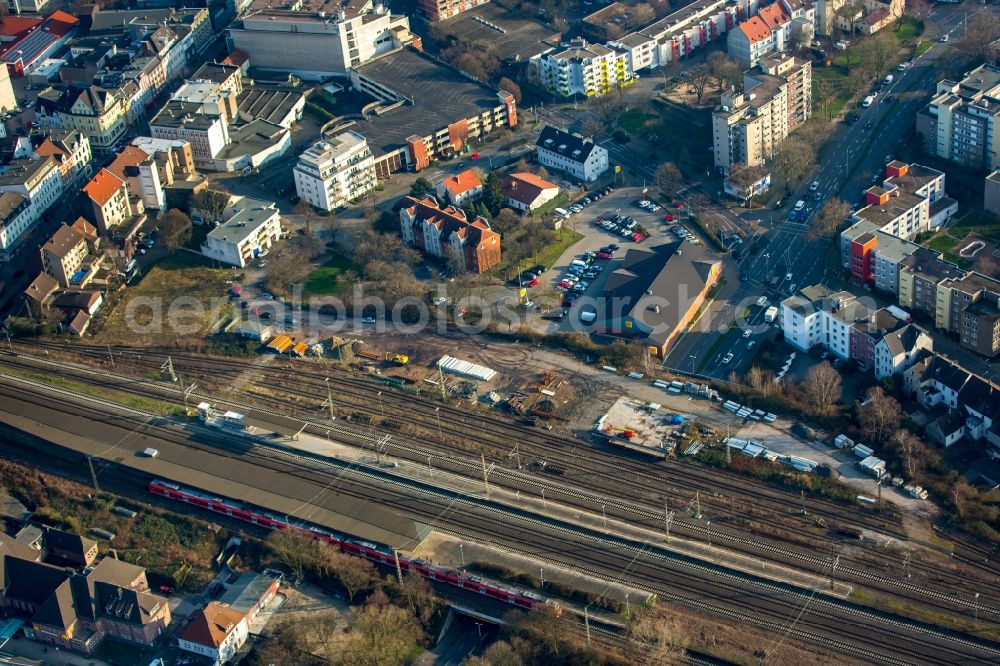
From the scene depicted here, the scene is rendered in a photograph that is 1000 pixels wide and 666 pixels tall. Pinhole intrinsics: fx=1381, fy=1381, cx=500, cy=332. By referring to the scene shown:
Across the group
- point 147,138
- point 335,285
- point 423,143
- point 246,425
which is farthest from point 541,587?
point 147,138

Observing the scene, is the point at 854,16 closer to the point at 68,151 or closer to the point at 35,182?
the point at 68,151

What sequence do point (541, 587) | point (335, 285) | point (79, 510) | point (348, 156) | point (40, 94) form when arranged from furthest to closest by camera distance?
point (40, 94) → point (348, 156) → point (335, 285) → point (79, 510) → point (541, 587)

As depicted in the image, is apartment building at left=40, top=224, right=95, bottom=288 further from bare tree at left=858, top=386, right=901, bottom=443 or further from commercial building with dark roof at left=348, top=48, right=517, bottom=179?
bare tree at left=858, top=386, right=901, bottom=443

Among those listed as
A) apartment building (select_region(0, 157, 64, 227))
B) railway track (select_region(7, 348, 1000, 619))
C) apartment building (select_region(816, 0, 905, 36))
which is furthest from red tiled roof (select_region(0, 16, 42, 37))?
apartment building (select_region(816, 0, 905, 36))

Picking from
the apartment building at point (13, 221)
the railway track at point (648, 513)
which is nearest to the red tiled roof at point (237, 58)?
the apartment building at point (13, 221)

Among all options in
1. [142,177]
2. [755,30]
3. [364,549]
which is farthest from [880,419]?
[142,177]

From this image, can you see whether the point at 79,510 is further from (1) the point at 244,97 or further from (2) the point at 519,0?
(2) the point at 519,0
